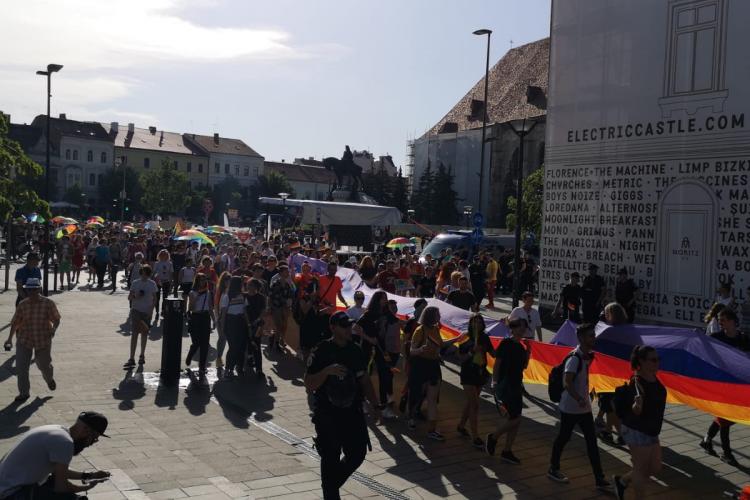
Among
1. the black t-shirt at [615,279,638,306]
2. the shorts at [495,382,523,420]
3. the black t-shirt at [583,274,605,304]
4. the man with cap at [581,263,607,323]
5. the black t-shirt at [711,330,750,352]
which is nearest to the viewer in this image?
the shorts at [495,382,523,420]

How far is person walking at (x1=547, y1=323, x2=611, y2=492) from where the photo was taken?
795cm

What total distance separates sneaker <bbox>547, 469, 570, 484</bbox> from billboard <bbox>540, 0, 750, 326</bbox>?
5536 mm

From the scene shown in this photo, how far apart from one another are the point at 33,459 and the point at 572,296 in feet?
36.0

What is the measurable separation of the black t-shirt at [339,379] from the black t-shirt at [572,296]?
8427mm

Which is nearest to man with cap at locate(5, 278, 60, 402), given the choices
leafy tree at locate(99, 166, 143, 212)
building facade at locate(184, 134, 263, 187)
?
leafy tree at locate(99, 166, 143, 212)

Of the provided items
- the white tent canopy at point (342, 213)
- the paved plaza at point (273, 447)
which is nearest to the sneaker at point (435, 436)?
the paved plaza at point (273, 447)

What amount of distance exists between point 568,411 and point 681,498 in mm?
1315

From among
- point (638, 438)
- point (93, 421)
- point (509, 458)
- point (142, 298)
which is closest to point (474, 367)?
point (509, 458)

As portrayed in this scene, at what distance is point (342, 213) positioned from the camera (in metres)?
33.4

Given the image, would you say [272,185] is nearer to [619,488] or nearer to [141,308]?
[141,308]

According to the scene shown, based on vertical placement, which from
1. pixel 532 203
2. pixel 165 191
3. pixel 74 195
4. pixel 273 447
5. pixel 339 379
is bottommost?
pixel 273 447

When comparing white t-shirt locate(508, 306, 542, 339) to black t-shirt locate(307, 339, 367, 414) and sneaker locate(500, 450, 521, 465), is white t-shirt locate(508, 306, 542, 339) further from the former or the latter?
black t-shirt locate(307, 339, 367, 414)

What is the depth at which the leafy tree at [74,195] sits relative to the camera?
326 feet

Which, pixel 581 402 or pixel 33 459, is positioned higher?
pixel 33 459
